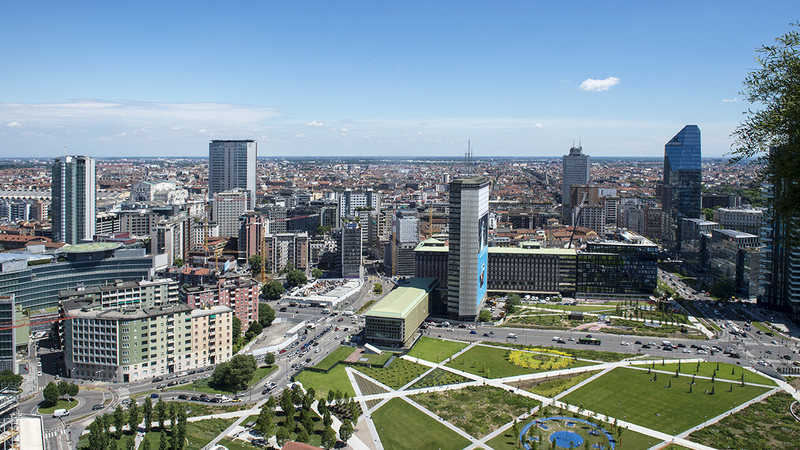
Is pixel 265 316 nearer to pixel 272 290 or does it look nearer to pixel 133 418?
pixel 272 290

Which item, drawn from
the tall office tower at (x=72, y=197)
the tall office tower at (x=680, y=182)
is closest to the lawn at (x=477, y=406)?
the tall office tower at (x=72, y=197)

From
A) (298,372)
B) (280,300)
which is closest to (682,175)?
(280,300)

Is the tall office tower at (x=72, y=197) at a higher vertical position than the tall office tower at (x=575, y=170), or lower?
lower

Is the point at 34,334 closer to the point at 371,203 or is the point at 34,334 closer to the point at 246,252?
the point at 246,252

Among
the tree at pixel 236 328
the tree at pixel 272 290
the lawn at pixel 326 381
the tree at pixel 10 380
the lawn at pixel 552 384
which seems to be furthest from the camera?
the tree at pixel 272 290

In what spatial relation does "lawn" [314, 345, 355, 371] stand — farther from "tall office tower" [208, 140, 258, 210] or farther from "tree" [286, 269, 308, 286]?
"tall office tower" [208, 140, 258, 210]

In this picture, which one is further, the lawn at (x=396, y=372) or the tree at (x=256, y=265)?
the tree at (x=256, y=265)

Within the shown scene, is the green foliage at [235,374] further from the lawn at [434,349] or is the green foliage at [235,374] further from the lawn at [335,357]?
the lawn at [434,349]

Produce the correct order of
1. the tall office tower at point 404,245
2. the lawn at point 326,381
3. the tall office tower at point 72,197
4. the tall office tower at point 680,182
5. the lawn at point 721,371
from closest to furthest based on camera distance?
the lawn at point 326,381, the lawn at point 721,371, the tall office tower at point 72,197, the tall office tower at point 404,245, the tall office tower at point 680,182
